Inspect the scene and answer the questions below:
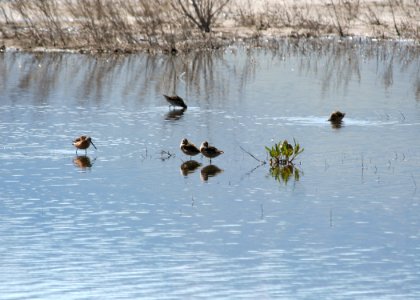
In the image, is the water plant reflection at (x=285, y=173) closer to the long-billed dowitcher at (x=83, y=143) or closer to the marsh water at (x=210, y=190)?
the marsh water at (x=210, y=190)

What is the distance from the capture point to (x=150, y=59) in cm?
2739

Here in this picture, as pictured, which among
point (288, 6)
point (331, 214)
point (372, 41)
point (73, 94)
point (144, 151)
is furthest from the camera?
point (288, 6)

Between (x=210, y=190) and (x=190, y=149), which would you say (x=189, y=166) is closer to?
(x=190, y=149)

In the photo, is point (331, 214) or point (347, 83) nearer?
point (331, 214)

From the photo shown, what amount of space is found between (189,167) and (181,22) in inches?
663

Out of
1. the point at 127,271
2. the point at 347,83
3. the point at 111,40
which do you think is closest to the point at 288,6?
the point at 111,40

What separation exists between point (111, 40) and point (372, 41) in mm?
6421

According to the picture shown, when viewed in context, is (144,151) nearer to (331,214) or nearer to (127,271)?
(331,214)

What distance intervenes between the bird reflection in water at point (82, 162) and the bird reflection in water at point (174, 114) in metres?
3.64

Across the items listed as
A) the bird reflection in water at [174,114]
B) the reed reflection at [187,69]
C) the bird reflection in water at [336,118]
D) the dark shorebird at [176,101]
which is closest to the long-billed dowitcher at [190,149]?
the bird reflection in water at [336,118]

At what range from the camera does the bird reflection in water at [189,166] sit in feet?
46.6

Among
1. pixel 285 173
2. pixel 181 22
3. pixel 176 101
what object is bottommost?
pixel 285 173

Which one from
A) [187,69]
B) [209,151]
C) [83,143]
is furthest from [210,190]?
[187,69]

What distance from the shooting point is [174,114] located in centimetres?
1906
